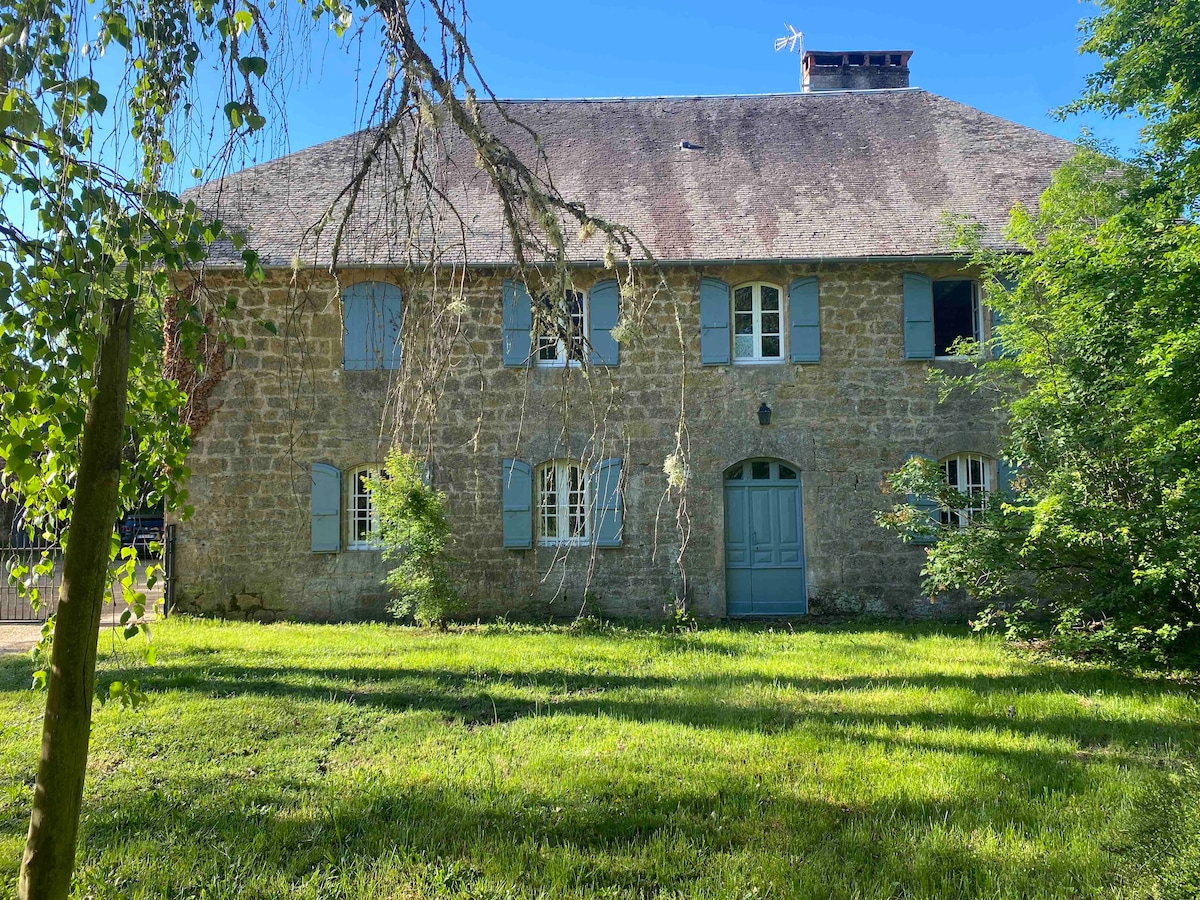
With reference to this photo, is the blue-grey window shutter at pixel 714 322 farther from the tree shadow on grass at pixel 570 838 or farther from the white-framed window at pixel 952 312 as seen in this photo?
the tree shadow on grass at pixel 570 838

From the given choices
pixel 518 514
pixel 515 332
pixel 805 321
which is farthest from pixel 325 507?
pixel 805 321

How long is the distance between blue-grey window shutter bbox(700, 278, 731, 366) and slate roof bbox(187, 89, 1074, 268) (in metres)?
0.49

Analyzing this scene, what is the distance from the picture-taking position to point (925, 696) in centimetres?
666

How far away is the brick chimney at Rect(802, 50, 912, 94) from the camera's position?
15922 millimetres

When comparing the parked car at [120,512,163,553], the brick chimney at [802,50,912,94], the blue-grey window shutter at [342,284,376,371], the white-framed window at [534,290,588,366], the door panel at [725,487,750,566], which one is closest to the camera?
the white-framed window at [534,290,588,366]

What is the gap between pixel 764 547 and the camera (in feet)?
37.6

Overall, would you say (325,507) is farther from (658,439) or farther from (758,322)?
(758,322)

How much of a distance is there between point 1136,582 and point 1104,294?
2404 millimetres

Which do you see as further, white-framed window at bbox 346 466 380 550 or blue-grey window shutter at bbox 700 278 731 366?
white-framed window at bbox 346 466 380 550

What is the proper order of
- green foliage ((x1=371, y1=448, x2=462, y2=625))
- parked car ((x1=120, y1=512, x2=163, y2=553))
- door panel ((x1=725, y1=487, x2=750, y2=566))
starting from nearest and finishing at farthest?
1. parked car ((x1=120, y1=512, x2=163, y2=553))
2. green foliage ((x1=371, y1=448, x2=462, y2=625))
3. door panel ((x1=725, y1=487, x2=750, y2=566))

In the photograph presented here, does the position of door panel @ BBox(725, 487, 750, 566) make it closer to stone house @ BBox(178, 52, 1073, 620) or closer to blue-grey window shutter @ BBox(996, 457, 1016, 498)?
stone house @ BBox(178, 52, 1073, 620)

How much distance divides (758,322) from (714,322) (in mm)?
683

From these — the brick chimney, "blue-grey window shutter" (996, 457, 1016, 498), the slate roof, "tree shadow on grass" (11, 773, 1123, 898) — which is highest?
the brick chimney

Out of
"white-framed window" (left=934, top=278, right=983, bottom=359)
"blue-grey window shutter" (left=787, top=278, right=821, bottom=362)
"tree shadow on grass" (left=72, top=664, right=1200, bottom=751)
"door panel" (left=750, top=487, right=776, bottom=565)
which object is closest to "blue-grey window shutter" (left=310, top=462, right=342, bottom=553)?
"tree shadow on grass" (left=72, top=664, right=1200, bottom=751)
